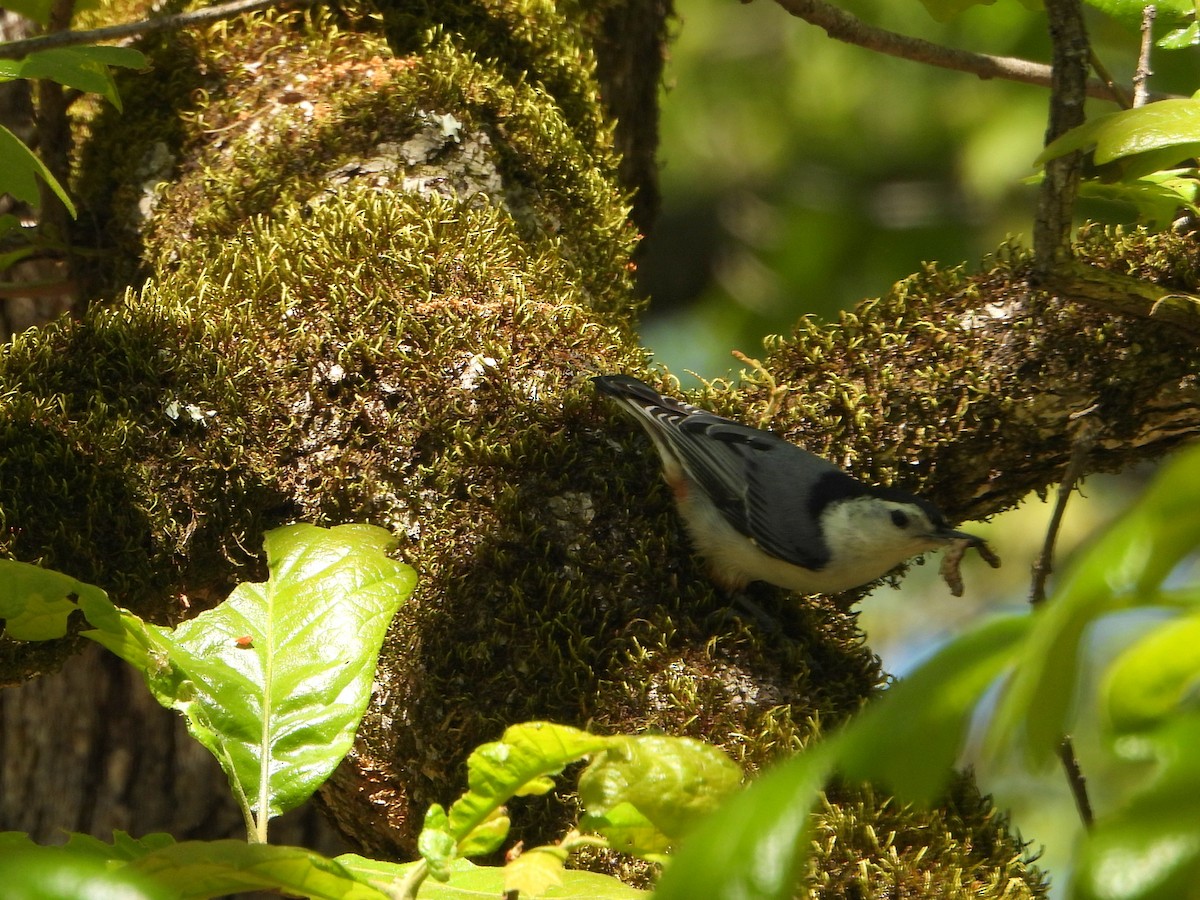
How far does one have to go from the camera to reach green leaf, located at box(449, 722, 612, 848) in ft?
3.86

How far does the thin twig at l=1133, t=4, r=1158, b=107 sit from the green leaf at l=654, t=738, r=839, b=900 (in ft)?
5.80

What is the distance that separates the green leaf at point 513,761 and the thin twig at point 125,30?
150 cm

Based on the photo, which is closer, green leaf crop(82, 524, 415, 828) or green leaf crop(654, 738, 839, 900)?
green leaf crop(654, 738, 839, 900)

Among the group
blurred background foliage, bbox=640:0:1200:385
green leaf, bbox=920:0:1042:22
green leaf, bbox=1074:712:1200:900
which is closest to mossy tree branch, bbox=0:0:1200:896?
green leaf, bbox=920:0:1042:22

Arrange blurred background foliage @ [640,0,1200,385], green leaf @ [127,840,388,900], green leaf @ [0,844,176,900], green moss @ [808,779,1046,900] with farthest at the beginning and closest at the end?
1. blurred background foliage @ [640,0,1200,385]
2. green moss @ [808,779,1046,900]
3. green leaf @ [127,840,388,900]
4. green leaf @ [0,844,176,900]

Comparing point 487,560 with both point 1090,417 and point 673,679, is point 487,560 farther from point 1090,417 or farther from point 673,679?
point 1090,417

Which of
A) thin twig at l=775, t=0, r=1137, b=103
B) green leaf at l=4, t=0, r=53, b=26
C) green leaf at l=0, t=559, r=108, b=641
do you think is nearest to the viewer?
green leaf at l=0, t=559, r=108, b=641

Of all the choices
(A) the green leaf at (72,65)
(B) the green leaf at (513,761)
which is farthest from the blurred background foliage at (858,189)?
(B) the green leaf at (513,761)

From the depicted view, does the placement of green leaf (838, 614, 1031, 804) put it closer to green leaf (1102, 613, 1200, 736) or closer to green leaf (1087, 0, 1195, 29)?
green leaf (1102, 613, 1200, 736)

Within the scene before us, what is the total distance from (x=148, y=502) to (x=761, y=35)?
6.12 meters

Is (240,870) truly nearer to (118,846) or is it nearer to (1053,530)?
(118,846)

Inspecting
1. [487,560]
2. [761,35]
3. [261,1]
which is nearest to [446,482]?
[487,560]

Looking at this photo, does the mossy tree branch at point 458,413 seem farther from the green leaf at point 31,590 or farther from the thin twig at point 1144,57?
the green leaf at point 31,590

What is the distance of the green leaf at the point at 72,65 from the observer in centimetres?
173
